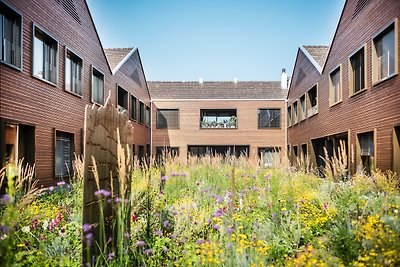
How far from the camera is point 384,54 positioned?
973 centimetres

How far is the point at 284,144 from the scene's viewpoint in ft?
79.6

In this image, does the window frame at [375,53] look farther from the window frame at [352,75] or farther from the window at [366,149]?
the window at [366,149]

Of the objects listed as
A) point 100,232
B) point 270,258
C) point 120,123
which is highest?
point 120,123

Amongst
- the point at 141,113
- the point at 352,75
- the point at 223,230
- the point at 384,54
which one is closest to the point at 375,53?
the point at 384,54

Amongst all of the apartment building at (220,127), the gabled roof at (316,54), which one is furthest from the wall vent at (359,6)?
the apartment building at (220,127)

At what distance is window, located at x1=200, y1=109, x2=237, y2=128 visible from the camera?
2548 cm

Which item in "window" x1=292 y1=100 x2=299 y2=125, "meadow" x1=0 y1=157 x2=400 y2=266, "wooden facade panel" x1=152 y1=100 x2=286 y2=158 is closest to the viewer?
"meadow" x1=0 y1=157 x2=400 y2=266

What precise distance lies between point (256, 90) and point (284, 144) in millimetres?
4277

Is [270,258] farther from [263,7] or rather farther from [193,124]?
[193,124]

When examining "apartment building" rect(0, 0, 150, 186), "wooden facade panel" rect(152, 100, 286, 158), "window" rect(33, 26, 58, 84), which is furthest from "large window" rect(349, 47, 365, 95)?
"wooden facade panel" rect(152, 100, 286, 158)

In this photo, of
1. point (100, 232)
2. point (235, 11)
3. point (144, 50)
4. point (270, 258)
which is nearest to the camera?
point (100, 232)

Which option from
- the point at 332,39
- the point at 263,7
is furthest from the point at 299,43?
the point at 263,7

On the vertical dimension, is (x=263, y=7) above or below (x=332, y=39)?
below

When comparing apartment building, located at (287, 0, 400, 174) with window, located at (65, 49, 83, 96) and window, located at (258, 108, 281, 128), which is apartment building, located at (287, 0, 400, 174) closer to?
window, located at (258, 108, 281, 128)
